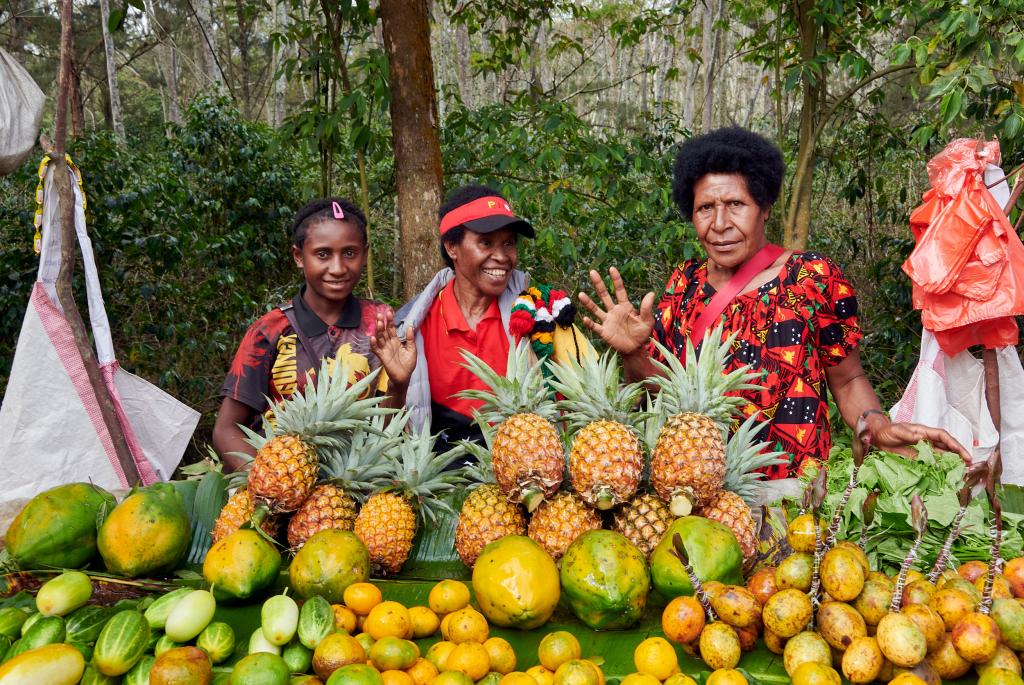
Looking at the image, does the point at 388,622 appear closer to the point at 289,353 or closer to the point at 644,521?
the point at 644,521

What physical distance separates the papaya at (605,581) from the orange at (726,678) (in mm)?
330

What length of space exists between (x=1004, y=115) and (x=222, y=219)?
29.6 feet

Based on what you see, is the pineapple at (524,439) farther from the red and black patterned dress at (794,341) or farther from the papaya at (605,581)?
the red and black patterned dress at (794,341)

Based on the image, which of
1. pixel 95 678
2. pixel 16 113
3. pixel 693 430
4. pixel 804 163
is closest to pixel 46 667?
pixel 95 678

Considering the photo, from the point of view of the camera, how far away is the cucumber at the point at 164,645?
204 centimetres

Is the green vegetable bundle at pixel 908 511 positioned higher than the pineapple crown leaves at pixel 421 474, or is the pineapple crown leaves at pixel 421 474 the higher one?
the pineapple crown leaves at pixel 421 474

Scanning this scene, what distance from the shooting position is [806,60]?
581 centimetres

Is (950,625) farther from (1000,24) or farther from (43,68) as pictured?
(43,68)

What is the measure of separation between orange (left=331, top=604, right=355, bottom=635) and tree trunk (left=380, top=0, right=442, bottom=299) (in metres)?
2.98

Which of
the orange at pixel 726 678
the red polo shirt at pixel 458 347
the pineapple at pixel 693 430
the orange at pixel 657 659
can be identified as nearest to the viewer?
the orange at pixel 726 678

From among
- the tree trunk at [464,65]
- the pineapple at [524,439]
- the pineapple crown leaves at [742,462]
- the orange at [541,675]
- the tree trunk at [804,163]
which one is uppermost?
the tree trunk at [464,65]

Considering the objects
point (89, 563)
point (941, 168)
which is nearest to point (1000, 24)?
point (941, 168)

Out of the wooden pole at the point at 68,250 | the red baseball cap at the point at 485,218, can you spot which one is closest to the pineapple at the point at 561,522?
the red baseball cap at the point at 485,218

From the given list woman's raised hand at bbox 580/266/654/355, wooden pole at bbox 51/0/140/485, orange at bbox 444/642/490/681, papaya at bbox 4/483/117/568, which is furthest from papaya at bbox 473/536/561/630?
wooden pole at bbox 51/0/140/485
